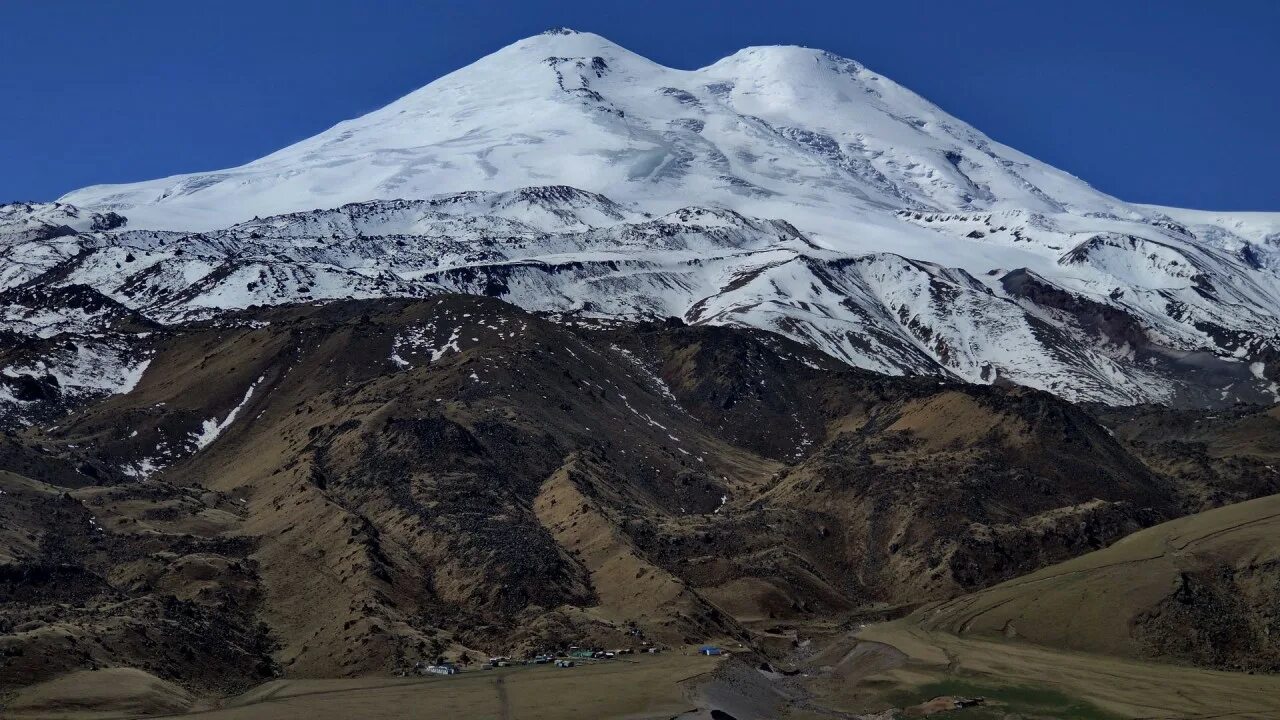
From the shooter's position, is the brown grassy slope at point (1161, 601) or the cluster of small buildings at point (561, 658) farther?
the brown grassy slope at point (1161, 601)

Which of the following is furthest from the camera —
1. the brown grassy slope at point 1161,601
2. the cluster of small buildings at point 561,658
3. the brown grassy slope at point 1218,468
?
the brown grassy slope at point 1218,468

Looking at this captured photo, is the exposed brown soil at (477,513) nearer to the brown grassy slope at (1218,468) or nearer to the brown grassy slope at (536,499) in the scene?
the brown grassy slope at (536,499)

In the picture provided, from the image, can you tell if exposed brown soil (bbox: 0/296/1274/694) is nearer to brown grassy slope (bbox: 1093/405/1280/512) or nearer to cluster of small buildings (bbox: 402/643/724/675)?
cluster of small buildings (bbox: 402/643/724/675)

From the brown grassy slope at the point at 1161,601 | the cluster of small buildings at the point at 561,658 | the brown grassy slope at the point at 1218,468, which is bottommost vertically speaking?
the cluster of small buildings at the point at 561,658

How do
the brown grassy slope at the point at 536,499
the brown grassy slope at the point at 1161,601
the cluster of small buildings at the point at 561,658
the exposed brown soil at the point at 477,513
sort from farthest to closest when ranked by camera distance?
the brown grassy slope at the point at 536,499, the brown grassy slope at the point at 1161,601, the exposed brown soil at the point at 477,513, the cluster of small buildings at the point at 561,658

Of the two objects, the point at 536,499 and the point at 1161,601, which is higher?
the point at 536,499

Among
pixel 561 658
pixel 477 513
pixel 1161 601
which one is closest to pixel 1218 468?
pixel 1161 601

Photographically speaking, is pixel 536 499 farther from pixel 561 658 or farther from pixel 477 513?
pixel 561 658

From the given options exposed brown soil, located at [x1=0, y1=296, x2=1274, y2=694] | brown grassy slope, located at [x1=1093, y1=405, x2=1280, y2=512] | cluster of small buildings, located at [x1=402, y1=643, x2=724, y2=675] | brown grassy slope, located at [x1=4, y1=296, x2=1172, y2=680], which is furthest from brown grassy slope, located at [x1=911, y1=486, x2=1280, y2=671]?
brown grassy slope, located at [x1=1093, y1=405, x2=1280, y2=512]

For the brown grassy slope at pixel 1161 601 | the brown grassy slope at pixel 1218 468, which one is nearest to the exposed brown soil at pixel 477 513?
the brown grassy slope at pixel 1218 468

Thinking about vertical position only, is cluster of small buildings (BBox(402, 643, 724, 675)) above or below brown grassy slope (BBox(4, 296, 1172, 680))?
below

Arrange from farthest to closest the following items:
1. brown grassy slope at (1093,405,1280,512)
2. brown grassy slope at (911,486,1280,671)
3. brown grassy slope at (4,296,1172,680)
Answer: brown grassy slope at (1093,405,1280,512), brown grassy slope at (4,296,1172,680), brown grassy slope at (911,486,1280,671)
